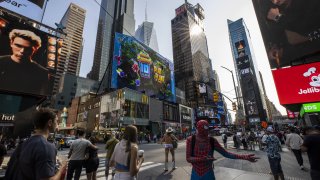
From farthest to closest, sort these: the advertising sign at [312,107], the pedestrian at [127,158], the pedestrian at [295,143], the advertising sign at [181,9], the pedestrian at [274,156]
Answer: the advertising sign at [181,9]
the advertising sign at [312,107]
the pedestrian at [295,143]
the pedestrian at [274,156]
the pedestrian at [127,158]

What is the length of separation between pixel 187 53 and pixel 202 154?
477ft

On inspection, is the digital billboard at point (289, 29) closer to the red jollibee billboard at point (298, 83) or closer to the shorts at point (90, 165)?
the red jollibee billboard at point (298, 83)

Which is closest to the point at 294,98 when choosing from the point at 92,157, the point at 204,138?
the point at 204,138

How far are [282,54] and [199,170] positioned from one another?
2021 cm

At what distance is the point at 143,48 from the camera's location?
64875 millimetres

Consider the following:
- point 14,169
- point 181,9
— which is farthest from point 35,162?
point 181,9

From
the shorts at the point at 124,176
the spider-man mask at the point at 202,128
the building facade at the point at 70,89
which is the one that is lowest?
the shorts at the point at 124,176

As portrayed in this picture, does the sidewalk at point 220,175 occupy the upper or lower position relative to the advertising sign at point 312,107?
lower

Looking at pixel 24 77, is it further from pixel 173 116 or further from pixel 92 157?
pixel 173 116

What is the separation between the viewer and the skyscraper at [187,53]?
454ft

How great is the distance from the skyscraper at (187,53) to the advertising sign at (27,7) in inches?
4520

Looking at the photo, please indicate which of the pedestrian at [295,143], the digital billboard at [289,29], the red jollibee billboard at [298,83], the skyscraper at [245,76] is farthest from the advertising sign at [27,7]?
the skyscraper at [245,76]

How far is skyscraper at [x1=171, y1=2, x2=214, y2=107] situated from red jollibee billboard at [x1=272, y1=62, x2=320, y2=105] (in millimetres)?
116773

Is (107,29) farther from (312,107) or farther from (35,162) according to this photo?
(35,162)
